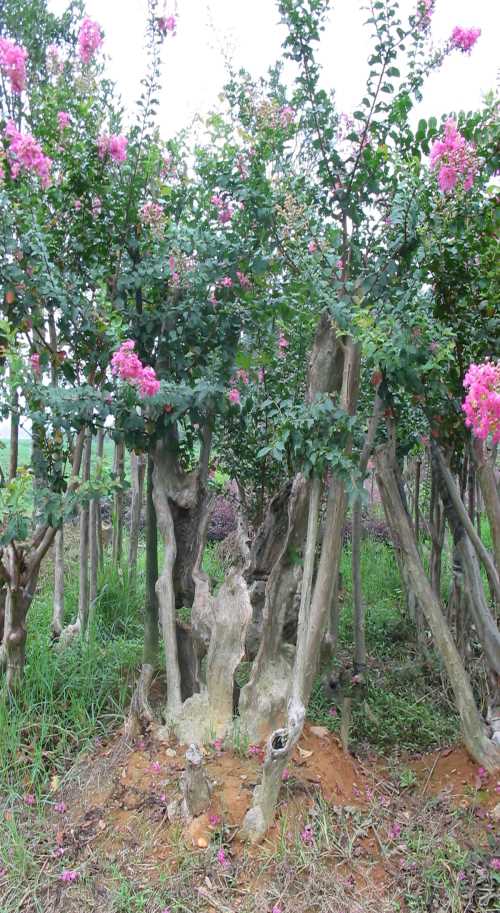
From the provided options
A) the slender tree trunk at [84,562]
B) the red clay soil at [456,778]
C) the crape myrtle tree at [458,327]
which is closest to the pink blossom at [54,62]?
the slender tree trunk at [84,562]

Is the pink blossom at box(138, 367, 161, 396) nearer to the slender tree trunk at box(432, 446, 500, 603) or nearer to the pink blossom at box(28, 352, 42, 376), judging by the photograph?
the pink blossom at box(28, 352, 42, 376)

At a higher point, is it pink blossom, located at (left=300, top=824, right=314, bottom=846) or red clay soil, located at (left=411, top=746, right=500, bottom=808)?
red clay soil, located at (left=411, top=746, right=500, bottom=808)

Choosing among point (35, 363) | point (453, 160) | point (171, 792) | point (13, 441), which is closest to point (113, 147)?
point (35, 363)

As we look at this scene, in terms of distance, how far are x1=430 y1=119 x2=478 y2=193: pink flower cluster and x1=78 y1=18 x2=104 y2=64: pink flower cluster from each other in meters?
1.58

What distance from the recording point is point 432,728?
3152 mm

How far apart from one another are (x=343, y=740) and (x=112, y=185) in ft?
8.35

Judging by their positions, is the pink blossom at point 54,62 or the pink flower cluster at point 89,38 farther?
the pink blossom at point 54,62

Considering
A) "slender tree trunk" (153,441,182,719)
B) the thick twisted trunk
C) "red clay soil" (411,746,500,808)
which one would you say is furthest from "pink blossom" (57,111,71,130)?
"red clay soil" (411,746,500,808)

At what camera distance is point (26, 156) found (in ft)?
9.18

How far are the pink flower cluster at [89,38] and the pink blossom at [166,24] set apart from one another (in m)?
0.28

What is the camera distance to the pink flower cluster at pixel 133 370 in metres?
2.53

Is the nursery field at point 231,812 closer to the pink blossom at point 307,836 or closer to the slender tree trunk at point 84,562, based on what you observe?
the pink blossom at point 307,836

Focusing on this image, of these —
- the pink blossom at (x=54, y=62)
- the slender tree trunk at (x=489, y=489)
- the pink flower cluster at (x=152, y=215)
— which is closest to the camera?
the slender tree trunk at (x=489, y=489)

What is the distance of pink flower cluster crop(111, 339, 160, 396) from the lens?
253 cm
